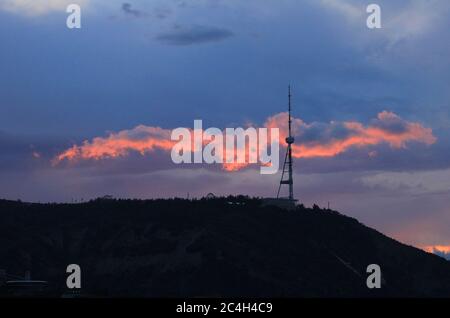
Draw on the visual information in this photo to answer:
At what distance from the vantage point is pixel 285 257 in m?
177

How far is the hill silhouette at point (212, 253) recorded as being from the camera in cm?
16200

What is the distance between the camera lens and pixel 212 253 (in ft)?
554

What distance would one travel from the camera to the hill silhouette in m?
162

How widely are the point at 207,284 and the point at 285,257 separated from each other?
79.1 ft

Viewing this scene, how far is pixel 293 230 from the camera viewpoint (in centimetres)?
19112

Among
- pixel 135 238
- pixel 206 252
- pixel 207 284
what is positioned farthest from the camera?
pixel 135 238

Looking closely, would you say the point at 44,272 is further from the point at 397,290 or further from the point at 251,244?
the point at 397,290

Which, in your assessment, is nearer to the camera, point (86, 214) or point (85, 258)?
point (85, 258)
